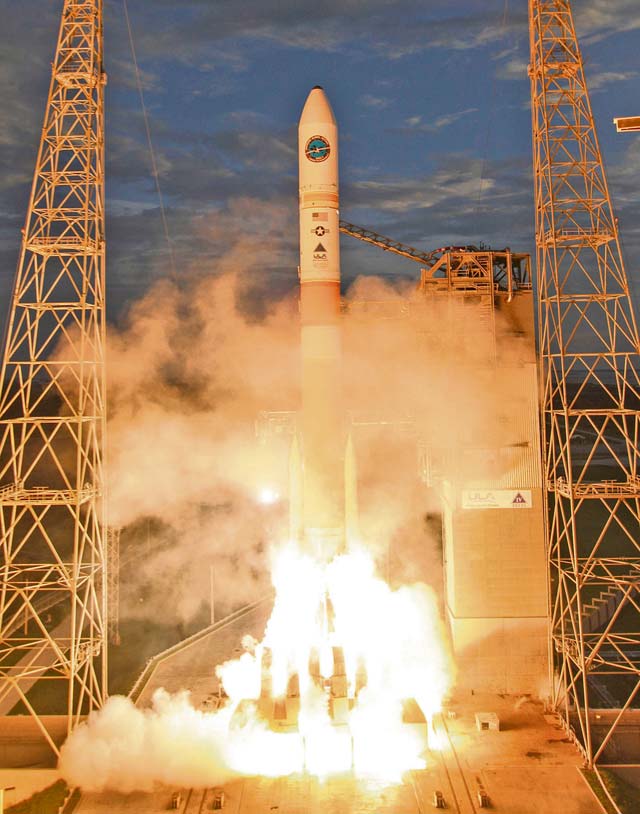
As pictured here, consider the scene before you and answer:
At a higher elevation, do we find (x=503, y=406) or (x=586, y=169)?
(x=586, y=169)

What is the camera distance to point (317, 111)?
27172 millimetres

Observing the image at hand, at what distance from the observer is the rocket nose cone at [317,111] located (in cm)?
2712

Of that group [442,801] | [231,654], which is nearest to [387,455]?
[231,654]

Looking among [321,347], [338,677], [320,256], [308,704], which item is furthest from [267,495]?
[320,256]

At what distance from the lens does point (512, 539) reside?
28.3 metres

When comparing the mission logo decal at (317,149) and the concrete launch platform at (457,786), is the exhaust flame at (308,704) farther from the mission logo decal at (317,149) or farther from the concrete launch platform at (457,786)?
the mission logo decal at (317,149)

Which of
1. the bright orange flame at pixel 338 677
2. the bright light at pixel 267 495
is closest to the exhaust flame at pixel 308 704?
the bright orange flame at pixel 338 677

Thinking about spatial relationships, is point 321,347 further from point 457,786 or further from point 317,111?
point 457,786

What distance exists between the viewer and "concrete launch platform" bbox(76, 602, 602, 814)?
67.8 feet

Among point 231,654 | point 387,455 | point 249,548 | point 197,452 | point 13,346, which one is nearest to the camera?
point 13,346

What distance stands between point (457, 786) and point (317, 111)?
21.7 m

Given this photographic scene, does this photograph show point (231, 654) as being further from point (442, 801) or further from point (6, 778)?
point (442, 801)

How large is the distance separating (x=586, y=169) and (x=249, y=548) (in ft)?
97.3

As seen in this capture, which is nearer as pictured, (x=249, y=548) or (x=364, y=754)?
(x=364, y=754)
